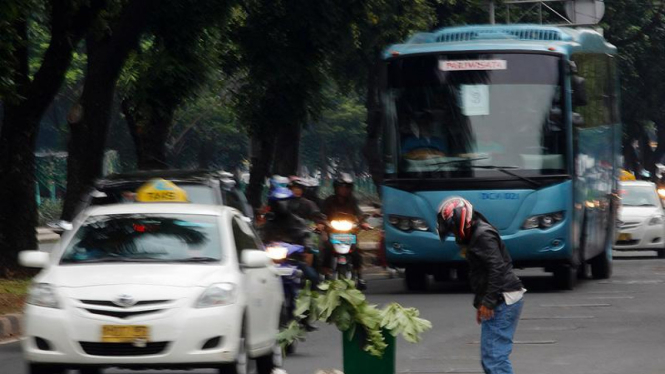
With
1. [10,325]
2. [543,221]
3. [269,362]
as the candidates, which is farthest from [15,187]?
[269,362]

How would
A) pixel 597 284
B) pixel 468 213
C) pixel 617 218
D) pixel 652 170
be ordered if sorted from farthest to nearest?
pixel 652 170 < pixel 617 218 < pixel 597 284 < pixel 468 213

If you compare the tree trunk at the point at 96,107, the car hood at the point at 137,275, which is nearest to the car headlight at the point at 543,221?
the tree trunk at the point at 96,107

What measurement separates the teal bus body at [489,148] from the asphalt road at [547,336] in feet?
2.41

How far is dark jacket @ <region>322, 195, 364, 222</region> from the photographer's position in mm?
19266

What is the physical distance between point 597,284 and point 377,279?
12.5 ft

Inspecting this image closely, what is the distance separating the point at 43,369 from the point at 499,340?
10.0 ft

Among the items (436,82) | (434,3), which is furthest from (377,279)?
→ (434,3)

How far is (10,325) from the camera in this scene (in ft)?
50.6

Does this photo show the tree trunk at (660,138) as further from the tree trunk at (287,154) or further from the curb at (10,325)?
the curb at (10,325)

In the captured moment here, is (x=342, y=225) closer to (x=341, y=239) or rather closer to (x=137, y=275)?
(x=341, y=239)

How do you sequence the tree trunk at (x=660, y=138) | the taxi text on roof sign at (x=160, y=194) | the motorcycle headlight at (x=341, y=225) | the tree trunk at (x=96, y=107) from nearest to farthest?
the taxi text on roof sign at (x=160, y=194) → the motorcycle headlight at (x=341, y=225) → the tree trunk at (x=96, y=107) → the tree trunk at (x=660, y=138)

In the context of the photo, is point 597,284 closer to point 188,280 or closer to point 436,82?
point 436,82

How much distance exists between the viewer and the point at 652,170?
2623 inches

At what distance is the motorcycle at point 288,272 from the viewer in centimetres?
1315
